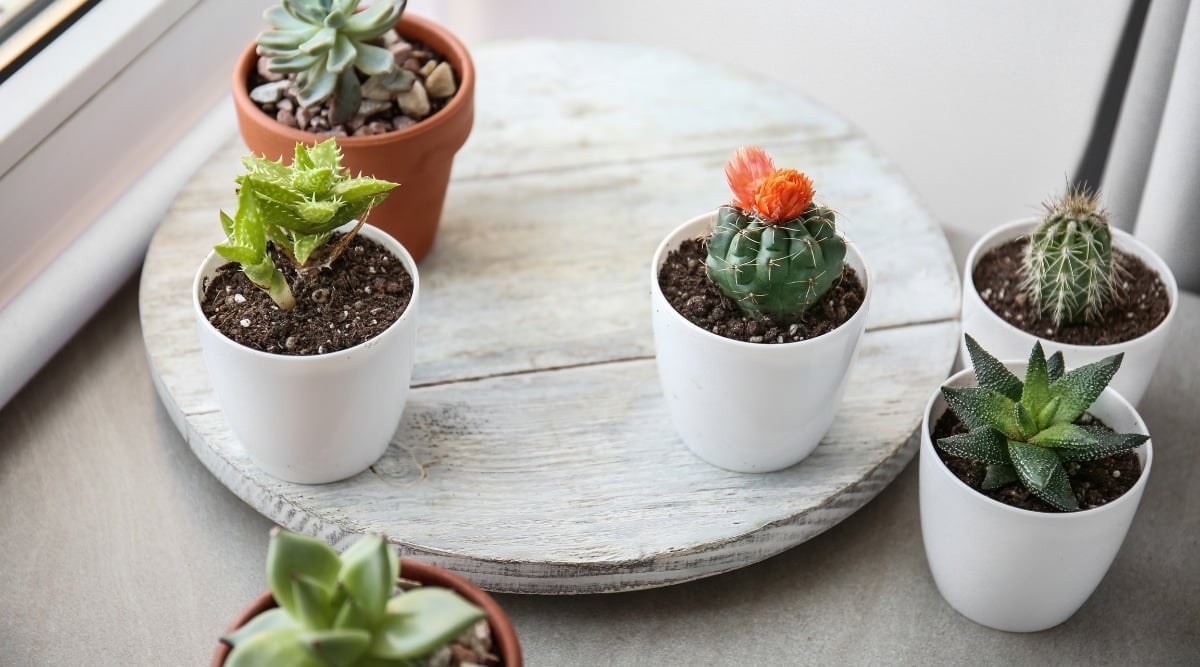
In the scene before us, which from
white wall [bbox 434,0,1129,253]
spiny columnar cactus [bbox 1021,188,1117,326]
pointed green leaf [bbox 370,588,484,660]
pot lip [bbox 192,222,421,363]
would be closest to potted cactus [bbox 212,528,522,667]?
pointed green leaf [bbox 370,588,484,660]

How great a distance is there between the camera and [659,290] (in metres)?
1.03

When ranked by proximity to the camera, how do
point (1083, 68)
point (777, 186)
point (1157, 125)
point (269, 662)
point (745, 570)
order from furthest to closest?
point (1083, 68)
point (1157, 125)
point (745, 570)
point (777, 186)
point (269, 662)

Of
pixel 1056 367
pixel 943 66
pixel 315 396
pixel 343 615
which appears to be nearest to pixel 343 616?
pixel 343 615

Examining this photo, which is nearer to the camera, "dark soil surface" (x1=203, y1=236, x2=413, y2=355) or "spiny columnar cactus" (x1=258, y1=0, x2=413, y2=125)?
"dark soil surface" (x1=203, y1=236, x2=413, y2=355)

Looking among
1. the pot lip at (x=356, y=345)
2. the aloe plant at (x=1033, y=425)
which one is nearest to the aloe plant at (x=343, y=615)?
the pot lip at (x=356, y=345)

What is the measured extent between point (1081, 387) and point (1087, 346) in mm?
168

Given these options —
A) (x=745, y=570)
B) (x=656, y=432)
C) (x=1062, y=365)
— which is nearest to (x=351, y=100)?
(x=656, y=432)

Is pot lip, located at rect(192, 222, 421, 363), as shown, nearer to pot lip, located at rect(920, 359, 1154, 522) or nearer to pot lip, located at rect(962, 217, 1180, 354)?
pot lip, located at rect(920, 359, 1154, 522)

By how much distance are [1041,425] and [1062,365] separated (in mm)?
63

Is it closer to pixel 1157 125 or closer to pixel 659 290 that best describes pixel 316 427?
pixel 659 290

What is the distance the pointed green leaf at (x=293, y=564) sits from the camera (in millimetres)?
686

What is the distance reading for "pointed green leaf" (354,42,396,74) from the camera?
117 cm

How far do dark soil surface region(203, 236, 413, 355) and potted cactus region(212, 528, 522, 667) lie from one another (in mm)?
297

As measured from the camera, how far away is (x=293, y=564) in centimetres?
69
